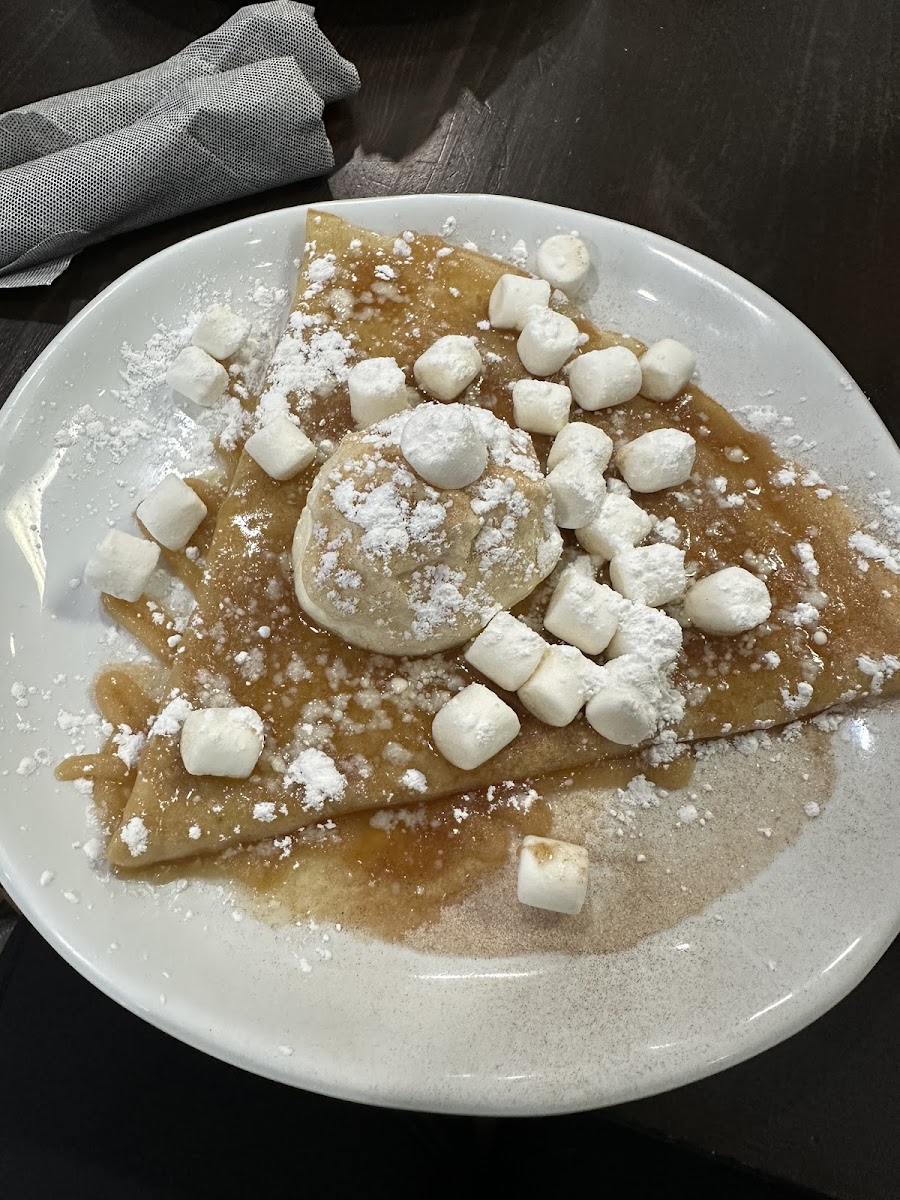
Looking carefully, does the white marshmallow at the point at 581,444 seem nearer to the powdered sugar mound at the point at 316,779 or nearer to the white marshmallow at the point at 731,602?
the white marshmallow at the point at 731,602

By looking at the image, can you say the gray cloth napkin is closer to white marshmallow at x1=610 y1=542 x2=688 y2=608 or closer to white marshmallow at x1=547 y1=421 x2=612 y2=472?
white marshmallow at x1=547 y1=421 x2=612 y2=472

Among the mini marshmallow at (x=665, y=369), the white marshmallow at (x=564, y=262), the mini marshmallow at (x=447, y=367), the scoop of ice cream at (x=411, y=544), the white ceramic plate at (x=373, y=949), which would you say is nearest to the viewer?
the white ceramic plate at (x=373, y=949)

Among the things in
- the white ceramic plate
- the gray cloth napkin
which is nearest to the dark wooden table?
the gray cloth napkin

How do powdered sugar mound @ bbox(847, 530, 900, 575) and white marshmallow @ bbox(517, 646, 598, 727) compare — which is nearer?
white marshmallow @ bbox(517, 646, 598, 727)

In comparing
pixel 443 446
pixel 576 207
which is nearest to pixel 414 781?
pixel 443 446

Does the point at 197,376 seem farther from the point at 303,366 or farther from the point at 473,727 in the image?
the point at 473,727

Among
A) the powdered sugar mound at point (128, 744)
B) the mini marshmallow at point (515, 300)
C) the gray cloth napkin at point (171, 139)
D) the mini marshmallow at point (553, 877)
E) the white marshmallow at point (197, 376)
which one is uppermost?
the gray cloth napkin at point (171, 139)

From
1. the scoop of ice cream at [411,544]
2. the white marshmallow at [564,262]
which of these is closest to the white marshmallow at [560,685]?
the scoop of ice cream at [411,544]
